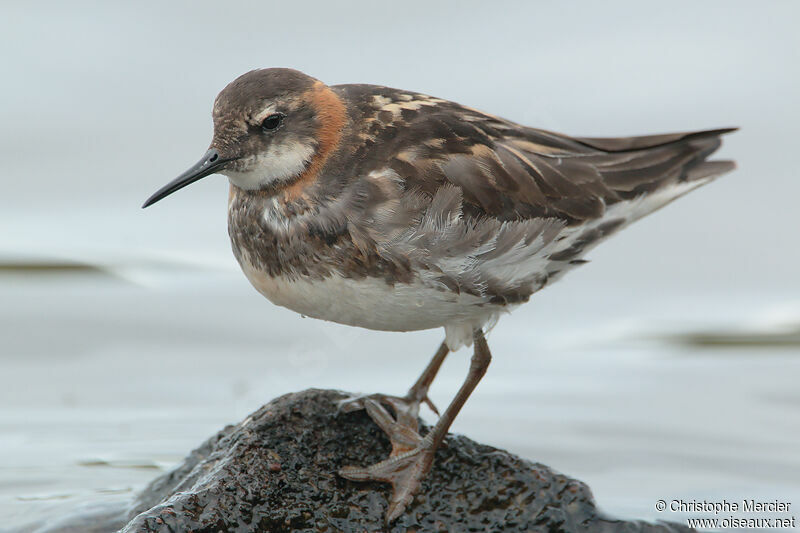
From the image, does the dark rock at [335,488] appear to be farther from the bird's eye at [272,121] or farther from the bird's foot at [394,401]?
the bird's eye at [272,121]

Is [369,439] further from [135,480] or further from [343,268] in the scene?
[135,480]

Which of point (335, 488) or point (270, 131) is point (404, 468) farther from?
point (270, 131)

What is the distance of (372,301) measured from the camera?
7.21 m

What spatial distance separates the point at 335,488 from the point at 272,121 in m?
2.14

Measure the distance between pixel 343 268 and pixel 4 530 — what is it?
3.10 meters

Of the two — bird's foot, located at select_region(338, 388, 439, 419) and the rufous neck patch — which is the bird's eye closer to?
the rufous neck patch

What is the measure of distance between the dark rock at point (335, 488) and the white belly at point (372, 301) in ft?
1.99

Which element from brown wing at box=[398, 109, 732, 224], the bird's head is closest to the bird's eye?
the bird's head

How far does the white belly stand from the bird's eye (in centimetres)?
84

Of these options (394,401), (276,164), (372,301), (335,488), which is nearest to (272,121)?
(276,164)

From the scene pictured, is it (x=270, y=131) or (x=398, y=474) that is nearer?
(x=398, y=474)

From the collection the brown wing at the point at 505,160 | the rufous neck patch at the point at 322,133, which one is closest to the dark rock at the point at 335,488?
the rufous neck patch at the point at 322,133

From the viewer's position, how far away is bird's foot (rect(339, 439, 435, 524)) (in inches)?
281


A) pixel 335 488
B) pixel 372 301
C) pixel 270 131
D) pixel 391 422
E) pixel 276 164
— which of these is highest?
pixel 270 131
